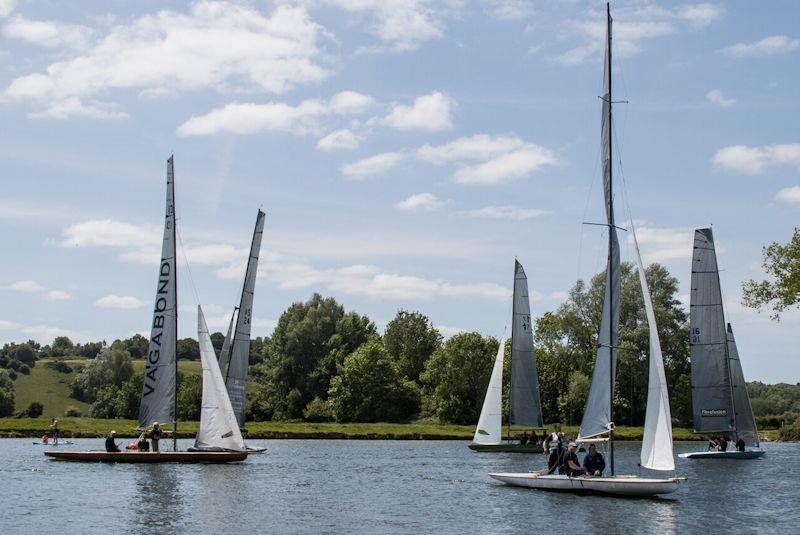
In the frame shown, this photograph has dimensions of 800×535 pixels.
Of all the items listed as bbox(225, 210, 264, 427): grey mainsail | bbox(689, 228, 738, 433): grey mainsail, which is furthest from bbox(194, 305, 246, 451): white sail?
bbox(689, 228, 738, 433): grey mainsail

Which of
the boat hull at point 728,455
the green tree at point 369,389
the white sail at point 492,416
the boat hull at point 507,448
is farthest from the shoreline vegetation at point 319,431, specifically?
the boat hull at point 728,455

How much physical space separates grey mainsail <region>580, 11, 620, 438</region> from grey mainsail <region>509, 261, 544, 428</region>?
32750 mm

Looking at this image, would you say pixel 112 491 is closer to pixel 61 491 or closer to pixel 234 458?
pixel 61 491

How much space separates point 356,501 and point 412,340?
4471 inches

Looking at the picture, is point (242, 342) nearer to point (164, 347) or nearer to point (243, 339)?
point (243, 339)

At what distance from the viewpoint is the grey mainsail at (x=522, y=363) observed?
70.3m

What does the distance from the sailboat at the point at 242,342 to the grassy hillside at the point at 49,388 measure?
98847 mm

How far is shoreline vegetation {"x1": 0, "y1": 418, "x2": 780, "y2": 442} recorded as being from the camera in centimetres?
8725

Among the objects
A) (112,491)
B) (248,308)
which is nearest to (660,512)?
(112,491)

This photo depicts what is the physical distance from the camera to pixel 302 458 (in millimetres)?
62188

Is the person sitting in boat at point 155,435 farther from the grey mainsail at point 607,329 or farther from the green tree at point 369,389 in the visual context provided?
the green tree at point 369,389

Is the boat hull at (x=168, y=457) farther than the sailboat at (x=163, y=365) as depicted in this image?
No

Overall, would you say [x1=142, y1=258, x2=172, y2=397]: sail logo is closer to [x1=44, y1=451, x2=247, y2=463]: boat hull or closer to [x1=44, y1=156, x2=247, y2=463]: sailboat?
[x1=44, y1=156, x2=247, y2=463]: sailboat

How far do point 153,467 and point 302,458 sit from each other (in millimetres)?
Answer: 15062
